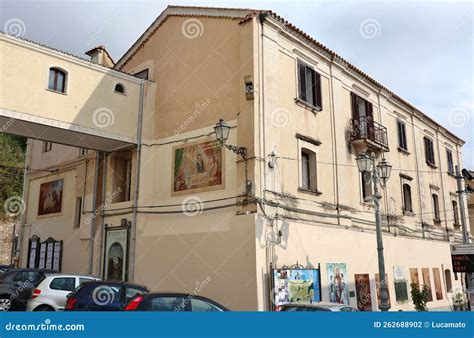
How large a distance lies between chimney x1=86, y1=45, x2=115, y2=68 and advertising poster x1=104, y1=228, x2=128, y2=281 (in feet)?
28.1

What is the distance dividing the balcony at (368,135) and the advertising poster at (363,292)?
5658 millimetres

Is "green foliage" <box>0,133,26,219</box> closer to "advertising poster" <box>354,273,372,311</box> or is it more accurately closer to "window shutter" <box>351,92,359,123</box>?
"window shutter" <box>351,92,359,123</box>

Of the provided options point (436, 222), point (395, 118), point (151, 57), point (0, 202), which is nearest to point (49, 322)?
point (151, 57)

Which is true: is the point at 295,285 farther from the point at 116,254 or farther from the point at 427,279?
the point at 427,279

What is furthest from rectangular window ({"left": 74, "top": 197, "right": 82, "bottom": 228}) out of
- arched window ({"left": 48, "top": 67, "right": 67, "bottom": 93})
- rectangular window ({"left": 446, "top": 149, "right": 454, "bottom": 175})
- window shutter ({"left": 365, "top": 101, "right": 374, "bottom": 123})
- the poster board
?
rectangular window ({"left": 446, "top": 149, "right": 454, "bottom": 175})

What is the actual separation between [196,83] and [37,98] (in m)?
5.58

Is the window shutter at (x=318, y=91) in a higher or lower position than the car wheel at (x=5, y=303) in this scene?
higher

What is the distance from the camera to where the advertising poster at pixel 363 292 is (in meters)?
17.6

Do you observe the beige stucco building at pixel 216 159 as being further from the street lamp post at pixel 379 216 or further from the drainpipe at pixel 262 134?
the street lamp post at pixel 379 216

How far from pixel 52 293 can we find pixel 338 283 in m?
9.55

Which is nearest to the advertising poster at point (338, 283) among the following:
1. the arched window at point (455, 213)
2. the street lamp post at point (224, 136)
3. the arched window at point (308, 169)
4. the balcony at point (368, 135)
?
the arched window at point (308, 169)

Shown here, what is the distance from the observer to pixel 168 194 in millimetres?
17188

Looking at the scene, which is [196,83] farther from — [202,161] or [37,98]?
[37,98]

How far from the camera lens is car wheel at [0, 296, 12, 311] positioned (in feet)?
44.5
